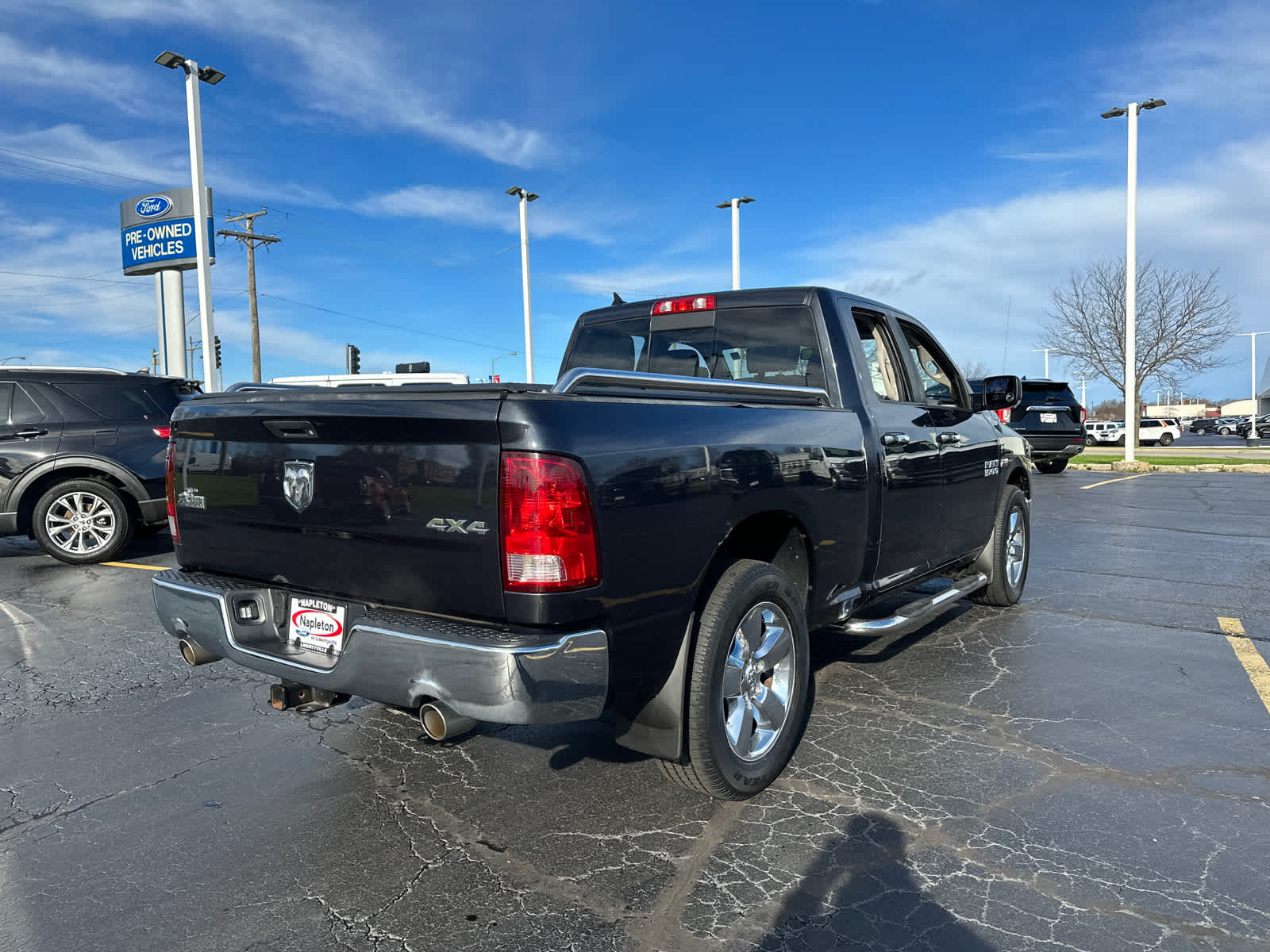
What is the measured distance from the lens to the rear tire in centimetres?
589

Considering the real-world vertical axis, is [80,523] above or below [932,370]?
below

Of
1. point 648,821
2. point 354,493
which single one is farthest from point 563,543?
point 648,821

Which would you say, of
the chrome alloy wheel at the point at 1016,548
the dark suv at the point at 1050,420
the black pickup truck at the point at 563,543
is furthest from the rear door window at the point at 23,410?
the dark suv at the point at 1050,420

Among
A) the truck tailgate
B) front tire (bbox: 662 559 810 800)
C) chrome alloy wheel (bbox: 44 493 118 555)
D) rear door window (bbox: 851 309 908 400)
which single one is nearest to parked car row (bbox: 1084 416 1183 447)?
rear door window (bbox: 851 309 908 400)

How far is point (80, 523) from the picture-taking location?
27.4ft

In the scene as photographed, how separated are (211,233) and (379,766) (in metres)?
18.5

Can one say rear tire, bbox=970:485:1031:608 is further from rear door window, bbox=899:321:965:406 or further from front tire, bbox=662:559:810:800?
front tire, bbox=662:559:810:800

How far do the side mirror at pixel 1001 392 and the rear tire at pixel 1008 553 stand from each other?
2.26ft

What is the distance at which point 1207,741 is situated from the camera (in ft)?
12.2

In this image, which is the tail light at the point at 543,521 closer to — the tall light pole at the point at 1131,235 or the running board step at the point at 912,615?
the running board step at the point at 912,615

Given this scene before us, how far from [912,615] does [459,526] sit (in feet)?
8.45

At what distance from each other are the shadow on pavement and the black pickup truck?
0.47m

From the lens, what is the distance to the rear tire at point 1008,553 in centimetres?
589

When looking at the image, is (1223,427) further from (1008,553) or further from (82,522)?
(82,522)
